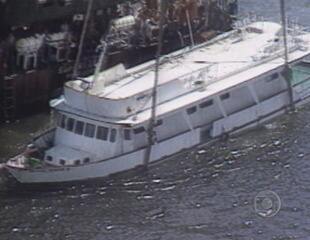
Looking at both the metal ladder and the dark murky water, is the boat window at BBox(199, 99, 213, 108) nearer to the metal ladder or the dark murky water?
the dark murky water

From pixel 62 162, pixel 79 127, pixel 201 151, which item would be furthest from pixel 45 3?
pixel 62 162

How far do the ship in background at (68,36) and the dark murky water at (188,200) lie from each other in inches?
194

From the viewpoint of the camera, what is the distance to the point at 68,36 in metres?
52.3

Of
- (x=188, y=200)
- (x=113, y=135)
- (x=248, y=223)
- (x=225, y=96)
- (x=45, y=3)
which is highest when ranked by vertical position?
(x=45, y=3)

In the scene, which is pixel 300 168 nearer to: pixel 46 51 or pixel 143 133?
pixel 143 133

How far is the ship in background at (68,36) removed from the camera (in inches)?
1924

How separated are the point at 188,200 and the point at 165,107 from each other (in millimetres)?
4963

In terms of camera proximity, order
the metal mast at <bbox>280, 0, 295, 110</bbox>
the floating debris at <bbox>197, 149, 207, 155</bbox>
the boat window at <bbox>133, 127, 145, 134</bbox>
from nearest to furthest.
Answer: the boat window at <bbox>133, 127, 145, 134</bbox> < the floating debris at <bbox>197, 149, 207, 155</bbox> < the metal mast at <bbox>280, 0, 295, 110</bbox>

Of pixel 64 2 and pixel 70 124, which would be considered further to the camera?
pixel 64 2

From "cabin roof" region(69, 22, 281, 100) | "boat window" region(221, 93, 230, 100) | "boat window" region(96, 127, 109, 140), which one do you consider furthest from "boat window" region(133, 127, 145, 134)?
"boat window" region(221, 93, 230, 100)

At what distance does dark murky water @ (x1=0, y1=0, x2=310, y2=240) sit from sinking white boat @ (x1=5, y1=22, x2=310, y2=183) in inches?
27.8

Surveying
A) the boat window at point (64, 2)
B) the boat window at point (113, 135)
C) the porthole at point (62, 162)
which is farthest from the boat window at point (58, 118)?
the boat window at point (64, 2)

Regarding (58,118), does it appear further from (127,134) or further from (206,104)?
(206,104)

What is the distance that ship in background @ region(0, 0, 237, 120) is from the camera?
4888 cm
